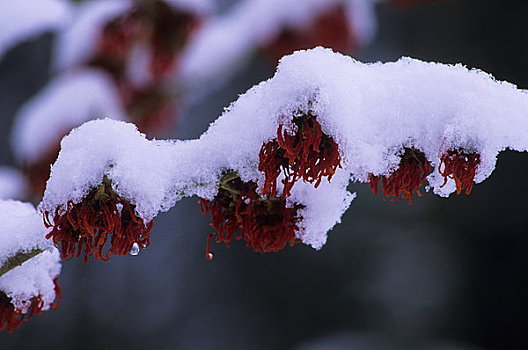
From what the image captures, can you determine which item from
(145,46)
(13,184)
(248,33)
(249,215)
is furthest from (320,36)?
(249,215)

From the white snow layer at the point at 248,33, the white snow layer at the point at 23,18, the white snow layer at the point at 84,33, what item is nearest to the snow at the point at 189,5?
the white snow layer at the point at 84,33

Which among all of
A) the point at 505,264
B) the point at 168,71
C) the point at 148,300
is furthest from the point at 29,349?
the point at 505,264

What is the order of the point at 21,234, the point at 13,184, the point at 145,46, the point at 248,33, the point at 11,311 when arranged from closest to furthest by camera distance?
1. the point at 21,234
2. the point at 11,311
3. the point at 13,184
4. the point at 145,46
5. the point at 248,33

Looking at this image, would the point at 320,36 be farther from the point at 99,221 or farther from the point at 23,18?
the point at 99,221

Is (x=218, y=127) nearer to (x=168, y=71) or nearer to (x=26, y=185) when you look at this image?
(x=26, y=185)

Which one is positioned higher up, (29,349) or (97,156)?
(29,349)

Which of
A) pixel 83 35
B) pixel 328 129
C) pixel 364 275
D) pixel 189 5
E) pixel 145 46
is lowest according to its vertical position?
pixel 328 129

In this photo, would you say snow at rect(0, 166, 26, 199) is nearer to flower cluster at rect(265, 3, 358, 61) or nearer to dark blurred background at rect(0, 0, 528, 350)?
flower cluster at rect(265, 3, 358, 61)
